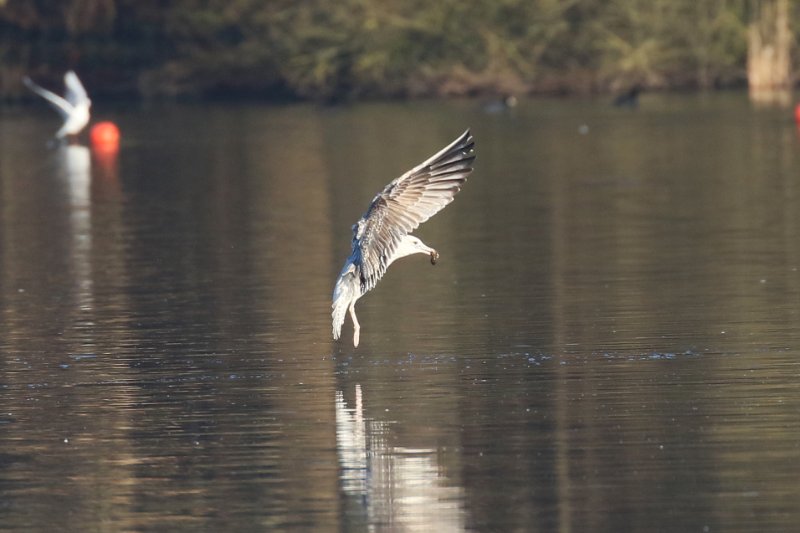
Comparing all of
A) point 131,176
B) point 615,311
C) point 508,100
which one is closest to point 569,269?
point 615,311

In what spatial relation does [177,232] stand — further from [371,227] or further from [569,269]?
[371,227]

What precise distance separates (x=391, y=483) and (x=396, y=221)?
3.76 m

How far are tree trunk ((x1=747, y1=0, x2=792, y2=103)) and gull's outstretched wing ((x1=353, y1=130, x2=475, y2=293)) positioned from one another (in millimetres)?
50338

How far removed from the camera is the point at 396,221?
1337 centimetres

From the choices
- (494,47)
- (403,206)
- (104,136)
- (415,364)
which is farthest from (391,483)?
(494,47)

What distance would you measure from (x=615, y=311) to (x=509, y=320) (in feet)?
2.95

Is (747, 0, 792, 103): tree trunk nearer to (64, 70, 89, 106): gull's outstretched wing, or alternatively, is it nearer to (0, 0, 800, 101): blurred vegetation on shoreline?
(0, 0, 800, 101): blurred vegetation on shoreline

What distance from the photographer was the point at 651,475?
32.2ft

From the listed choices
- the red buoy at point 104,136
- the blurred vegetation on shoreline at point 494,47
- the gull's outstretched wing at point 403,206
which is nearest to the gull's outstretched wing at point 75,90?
the red buoy at point 104,136

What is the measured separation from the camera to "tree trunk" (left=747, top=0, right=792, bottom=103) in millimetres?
63594

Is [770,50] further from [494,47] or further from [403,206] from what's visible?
[403,206]

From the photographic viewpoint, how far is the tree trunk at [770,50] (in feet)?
209

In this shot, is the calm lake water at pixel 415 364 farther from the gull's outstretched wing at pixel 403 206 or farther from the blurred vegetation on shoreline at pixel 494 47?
the blurred vegetation on shoreline at pixel 494 47

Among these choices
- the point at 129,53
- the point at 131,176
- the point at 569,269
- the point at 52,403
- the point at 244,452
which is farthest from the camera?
the point at 129,53
